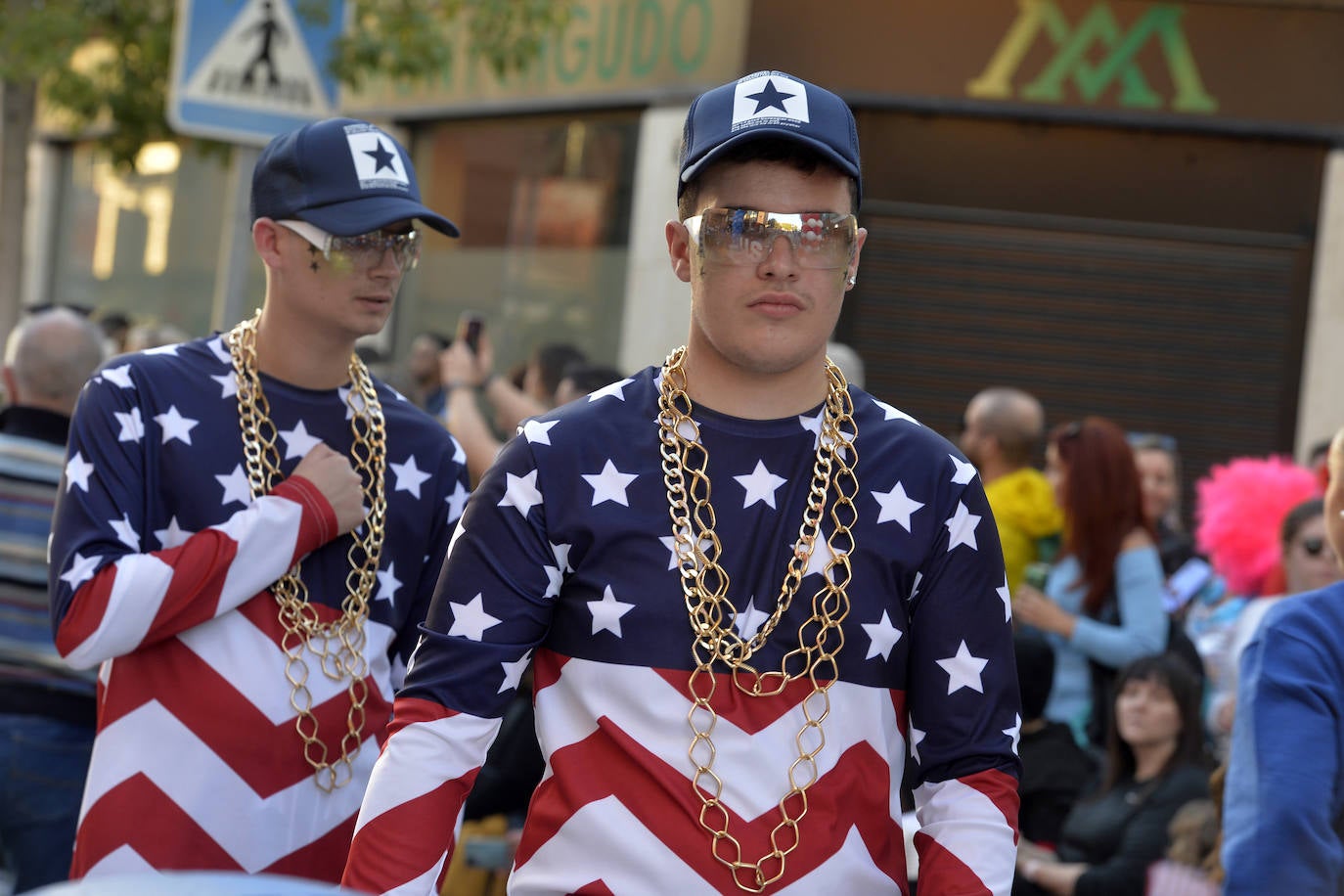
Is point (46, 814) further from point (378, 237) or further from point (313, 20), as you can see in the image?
point (313, 20)

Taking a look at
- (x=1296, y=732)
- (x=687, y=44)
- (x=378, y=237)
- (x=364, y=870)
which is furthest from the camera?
(x=687, y=44)

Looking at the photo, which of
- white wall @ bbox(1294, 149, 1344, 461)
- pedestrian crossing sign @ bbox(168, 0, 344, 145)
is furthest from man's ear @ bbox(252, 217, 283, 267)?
white wall @ bbox(1294, 149, 1344, 461)

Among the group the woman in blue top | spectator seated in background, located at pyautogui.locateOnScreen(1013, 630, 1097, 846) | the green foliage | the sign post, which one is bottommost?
spectator seated in background, located at pyautogui.locateOnScreen(1013, 630, 1097, 846)

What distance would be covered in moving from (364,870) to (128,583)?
1019mm

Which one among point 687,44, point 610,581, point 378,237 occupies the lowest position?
point 610,581

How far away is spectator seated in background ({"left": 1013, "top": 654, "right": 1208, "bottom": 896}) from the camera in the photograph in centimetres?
571

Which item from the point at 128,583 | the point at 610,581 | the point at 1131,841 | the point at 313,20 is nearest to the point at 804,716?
the point at 610,581

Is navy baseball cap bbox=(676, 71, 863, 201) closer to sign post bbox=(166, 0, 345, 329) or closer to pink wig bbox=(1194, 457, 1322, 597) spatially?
sign post bbox=(166, 0, 345, 329)

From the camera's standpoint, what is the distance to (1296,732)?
10.3 ft

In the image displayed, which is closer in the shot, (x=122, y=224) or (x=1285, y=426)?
(x=1285, y=426)

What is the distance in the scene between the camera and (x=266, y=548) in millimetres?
3549

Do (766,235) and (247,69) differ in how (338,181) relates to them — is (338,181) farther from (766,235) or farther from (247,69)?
(247,69)

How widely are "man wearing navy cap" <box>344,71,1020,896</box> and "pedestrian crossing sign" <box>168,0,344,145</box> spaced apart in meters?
3.27

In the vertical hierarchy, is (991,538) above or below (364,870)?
above
